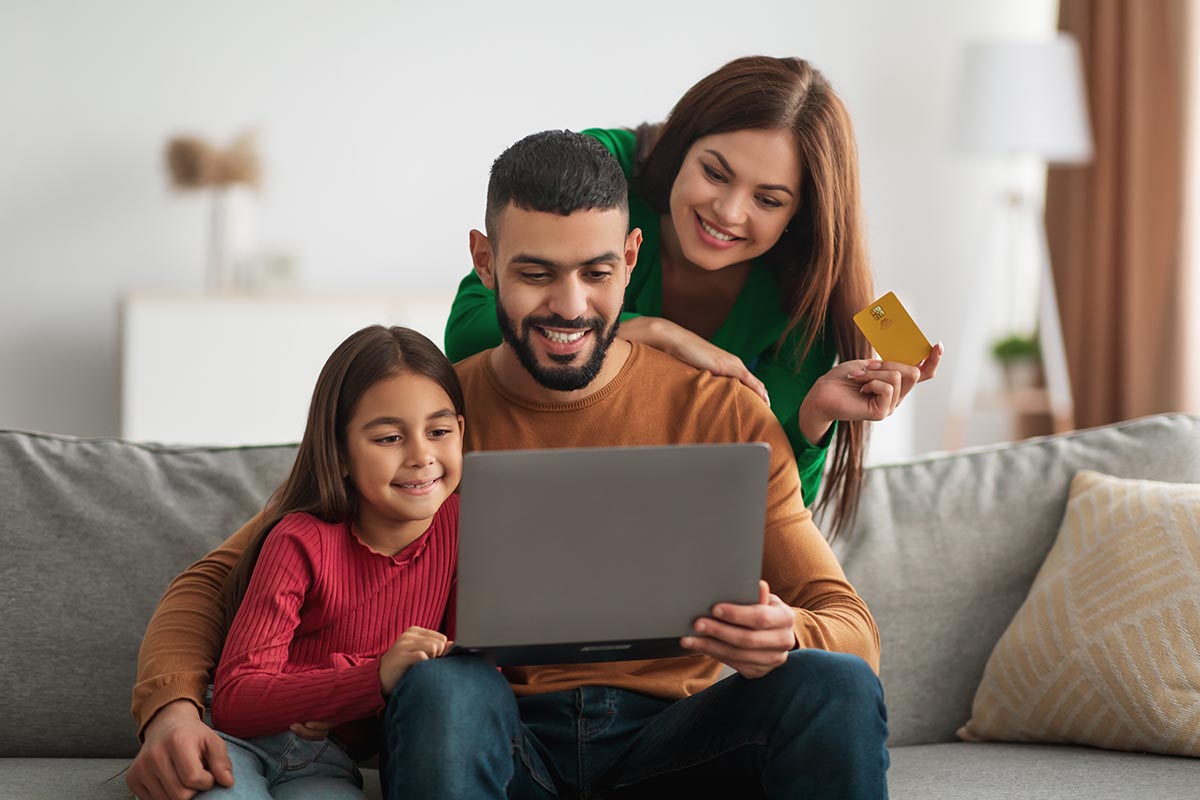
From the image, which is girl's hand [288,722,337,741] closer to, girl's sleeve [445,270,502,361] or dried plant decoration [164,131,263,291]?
girl's sleeve [445,270,502,361]

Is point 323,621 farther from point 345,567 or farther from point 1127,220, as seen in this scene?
point 1127,220

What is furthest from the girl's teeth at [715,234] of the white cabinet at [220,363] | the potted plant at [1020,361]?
the potted plant at [1020,361]

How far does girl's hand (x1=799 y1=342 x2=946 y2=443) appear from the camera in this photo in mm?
1675

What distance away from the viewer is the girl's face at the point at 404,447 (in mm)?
1573

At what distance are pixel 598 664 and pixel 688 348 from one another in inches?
16.9

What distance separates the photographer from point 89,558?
73.3 inches

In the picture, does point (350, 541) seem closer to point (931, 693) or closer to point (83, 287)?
point (931, 693)

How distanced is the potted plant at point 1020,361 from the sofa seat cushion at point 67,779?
3321 mm

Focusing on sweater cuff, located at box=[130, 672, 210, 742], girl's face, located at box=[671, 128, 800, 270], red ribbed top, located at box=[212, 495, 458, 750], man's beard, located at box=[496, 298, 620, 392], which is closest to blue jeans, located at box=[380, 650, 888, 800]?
red ribbed top, located at box=[212, 495, 458, 750]

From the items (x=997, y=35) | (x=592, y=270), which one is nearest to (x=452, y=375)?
(x=592, y=270)

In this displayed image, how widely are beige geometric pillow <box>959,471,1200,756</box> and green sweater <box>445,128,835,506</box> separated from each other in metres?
0.36

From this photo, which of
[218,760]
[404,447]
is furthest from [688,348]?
[218,760]

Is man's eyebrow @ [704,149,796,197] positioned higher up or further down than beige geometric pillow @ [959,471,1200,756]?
higher up

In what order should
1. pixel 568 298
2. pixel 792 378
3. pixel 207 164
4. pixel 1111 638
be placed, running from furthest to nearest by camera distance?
1. pixel 207 164
2. pixel 792 378
3. pixel 1111 638
4. pixel 568 298
